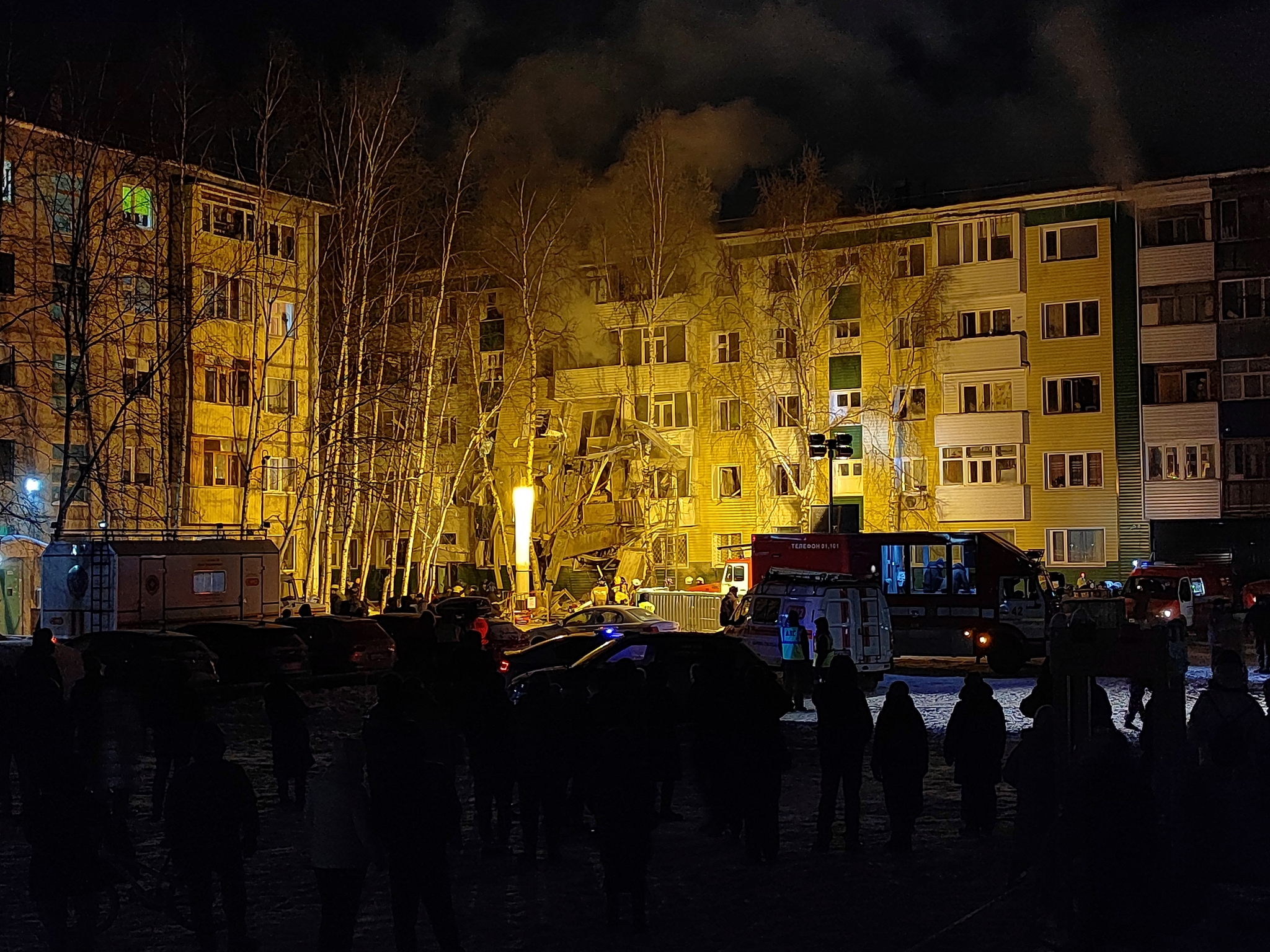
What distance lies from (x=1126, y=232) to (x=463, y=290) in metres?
22.2

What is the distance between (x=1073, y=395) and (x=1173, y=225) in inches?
254

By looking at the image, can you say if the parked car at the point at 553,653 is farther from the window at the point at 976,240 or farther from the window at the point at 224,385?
the window at the point at 976,240

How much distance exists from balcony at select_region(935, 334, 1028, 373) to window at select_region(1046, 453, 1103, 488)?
3.45 m

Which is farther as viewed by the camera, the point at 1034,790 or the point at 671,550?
the point at 671,550

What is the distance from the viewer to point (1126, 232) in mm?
A: 49812

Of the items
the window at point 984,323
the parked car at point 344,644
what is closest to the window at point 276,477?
the parked car at point 344,644

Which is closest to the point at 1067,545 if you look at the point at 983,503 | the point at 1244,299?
the point at 983,503

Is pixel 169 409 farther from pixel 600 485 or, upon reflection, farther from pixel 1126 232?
pixel 1126 232

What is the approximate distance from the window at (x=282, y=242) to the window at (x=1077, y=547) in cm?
2656

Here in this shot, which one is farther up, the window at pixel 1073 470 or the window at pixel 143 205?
the window at pixel 143 205

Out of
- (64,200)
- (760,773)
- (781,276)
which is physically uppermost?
(781,276)

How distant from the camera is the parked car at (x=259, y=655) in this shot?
24594 millimetres

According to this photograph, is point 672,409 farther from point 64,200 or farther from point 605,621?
point 605,621

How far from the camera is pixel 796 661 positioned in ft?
78.1
